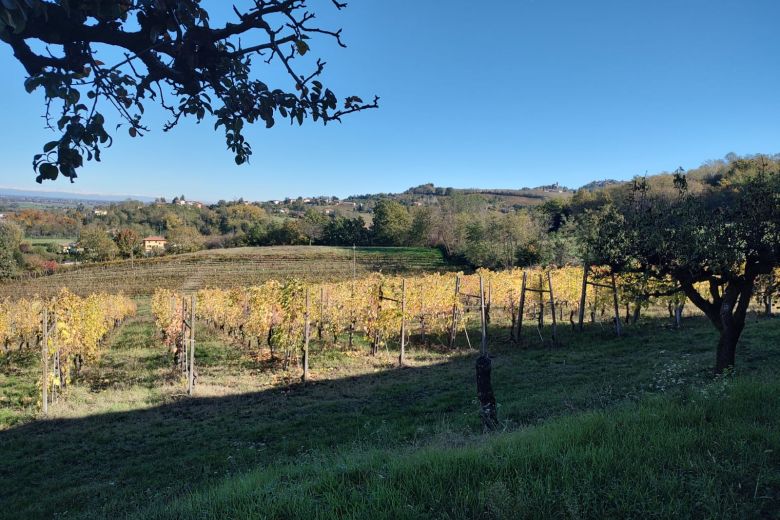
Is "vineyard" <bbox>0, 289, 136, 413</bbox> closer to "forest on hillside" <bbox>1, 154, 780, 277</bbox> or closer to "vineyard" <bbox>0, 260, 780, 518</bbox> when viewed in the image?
"vineyard" <bbox>0, 260, 780, 518</bbox>

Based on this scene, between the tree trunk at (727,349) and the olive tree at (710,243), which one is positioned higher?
the olive tree at (710,243)

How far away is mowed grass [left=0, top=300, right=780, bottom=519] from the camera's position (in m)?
2.39

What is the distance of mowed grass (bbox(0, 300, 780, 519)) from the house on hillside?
57.9 m

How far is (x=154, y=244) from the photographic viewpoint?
70875 millimetres

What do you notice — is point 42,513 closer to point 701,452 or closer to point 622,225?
point 701,452

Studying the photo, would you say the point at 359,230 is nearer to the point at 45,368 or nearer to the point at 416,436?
the point at 45,368

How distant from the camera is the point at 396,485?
2.58 m

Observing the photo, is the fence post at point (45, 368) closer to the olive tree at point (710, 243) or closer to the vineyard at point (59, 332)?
the vineyard at point (59, 332)

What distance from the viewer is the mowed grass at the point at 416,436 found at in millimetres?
2389

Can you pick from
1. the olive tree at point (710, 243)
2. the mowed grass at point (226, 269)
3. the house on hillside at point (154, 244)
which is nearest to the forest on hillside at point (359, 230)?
the house on hillside at point (154, 244)

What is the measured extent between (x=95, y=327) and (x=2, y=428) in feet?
14.8

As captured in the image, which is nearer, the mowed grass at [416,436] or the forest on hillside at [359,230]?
the mowed grass at [416,436]

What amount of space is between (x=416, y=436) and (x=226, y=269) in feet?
153

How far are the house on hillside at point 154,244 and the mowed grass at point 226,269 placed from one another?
1526cm
